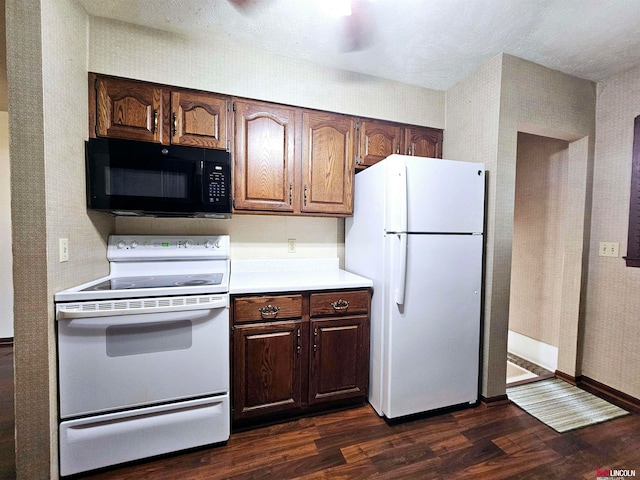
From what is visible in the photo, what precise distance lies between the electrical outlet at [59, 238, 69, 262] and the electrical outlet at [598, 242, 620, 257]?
3485 mm

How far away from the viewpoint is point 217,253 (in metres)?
2.01

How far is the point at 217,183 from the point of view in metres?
1.71

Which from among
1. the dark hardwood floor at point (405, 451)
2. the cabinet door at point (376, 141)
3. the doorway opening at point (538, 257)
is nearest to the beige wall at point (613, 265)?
the doorway opening at point (538, 257)

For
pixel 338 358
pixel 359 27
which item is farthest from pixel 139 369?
pixel 359 27

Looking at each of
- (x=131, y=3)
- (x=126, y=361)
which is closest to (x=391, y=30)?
(x=131, y=3)

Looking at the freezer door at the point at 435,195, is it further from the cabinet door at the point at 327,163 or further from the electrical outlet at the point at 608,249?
the electrical outlet at the point at 608,249

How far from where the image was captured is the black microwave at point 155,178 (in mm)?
1516

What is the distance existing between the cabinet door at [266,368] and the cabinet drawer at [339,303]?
0.52ft

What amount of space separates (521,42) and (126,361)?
2.92m

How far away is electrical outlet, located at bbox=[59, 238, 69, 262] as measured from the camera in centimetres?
130

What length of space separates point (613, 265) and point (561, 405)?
1.10m

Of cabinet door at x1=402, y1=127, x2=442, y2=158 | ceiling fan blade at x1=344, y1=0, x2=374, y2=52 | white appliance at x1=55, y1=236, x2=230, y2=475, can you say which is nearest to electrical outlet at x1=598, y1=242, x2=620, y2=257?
cabinet door at x1=402, y1=127, x2=442, y2=158

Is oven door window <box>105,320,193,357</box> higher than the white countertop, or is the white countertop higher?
the white countertop

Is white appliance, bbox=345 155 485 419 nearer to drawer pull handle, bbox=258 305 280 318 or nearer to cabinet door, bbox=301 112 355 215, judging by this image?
cabinet door, bbox=301 112 355 215
